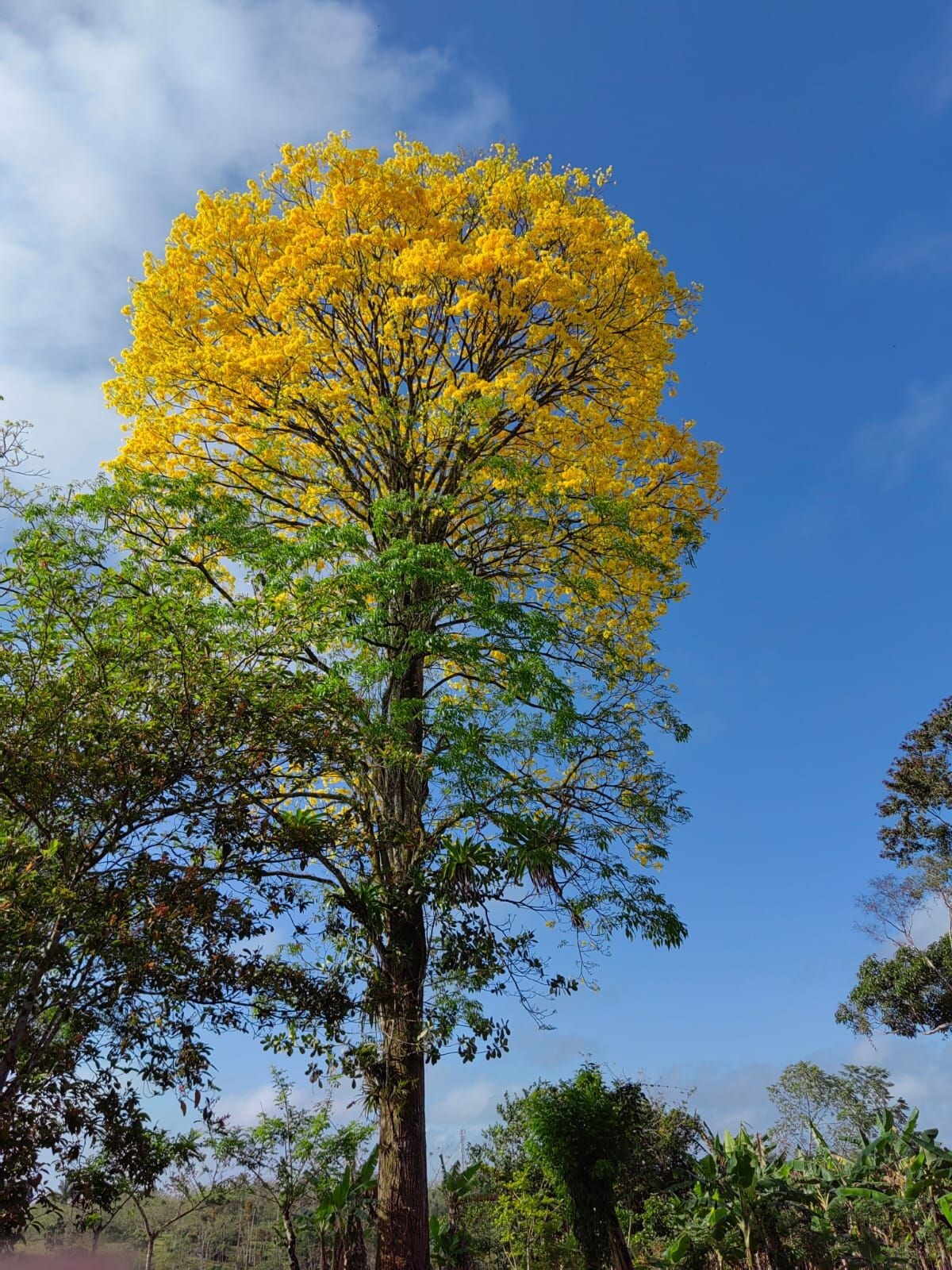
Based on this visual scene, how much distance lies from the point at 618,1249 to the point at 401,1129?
3.72 m

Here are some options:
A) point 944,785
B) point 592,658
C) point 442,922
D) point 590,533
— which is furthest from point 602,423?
point 944,785

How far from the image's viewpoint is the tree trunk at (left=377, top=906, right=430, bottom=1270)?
732cm

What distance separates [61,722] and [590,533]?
6.01m

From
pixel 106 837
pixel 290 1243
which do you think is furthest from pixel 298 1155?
pixel 106 837

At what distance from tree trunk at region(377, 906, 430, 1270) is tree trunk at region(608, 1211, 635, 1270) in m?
3.08

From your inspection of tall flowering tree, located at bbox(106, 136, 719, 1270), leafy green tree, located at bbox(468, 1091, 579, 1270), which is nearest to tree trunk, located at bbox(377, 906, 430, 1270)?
tall flowering tree, located at bbox(106, 136, 719, 1270)

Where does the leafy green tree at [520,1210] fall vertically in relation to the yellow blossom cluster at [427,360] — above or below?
below

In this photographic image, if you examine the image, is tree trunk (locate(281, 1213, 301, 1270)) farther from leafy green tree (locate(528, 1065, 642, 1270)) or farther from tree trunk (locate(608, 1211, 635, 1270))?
tree trunk (locate(608, 1211, 635, 1270))

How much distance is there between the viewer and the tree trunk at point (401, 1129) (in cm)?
732

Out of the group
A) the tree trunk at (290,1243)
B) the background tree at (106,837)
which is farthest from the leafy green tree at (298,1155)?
the background tree at (106,837)

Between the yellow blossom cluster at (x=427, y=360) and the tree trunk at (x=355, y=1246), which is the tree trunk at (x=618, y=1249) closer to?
the tree trunk at (x=355, y=1246)

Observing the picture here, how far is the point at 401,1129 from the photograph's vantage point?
759 cm

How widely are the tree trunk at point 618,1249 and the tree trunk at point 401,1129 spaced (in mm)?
3078

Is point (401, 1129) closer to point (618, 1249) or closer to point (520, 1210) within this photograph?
point (618, 1249)
